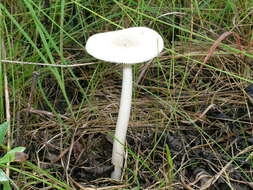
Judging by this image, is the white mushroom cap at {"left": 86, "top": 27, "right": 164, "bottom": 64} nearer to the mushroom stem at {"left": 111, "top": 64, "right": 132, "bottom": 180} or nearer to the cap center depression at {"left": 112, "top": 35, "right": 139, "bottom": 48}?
the cap center depression at {"left": 112, "top": 35, "right": 139, "bottom": 48}

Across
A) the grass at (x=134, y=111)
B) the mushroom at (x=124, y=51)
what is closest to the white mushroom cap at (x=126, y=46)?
the mushroom at (x=124, y=51)

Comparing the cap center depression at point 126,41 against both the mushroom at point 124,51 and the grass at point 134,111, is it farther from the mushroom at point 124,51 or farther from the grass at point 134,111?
the grass at point 134,111

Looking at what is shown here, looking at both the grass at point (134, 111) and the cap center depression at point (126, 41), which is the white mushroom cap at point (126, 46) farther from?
the grass at point (134, 111)

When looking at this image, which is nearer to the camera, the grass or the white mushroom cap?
the white mushroom cap

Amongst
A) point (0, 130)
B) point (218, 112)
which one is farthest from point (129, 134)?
point (0, 130)

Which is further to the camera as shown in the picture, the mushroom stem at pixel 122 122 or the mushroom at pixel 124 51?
the mushroom stem at pixel 122 122

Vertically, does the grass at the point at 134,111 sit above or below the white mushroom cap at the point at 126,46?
below

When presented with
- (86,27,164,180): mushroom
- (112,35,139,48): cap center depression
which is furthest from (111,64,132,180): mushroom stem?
(112,35,139,48): cap center depression
